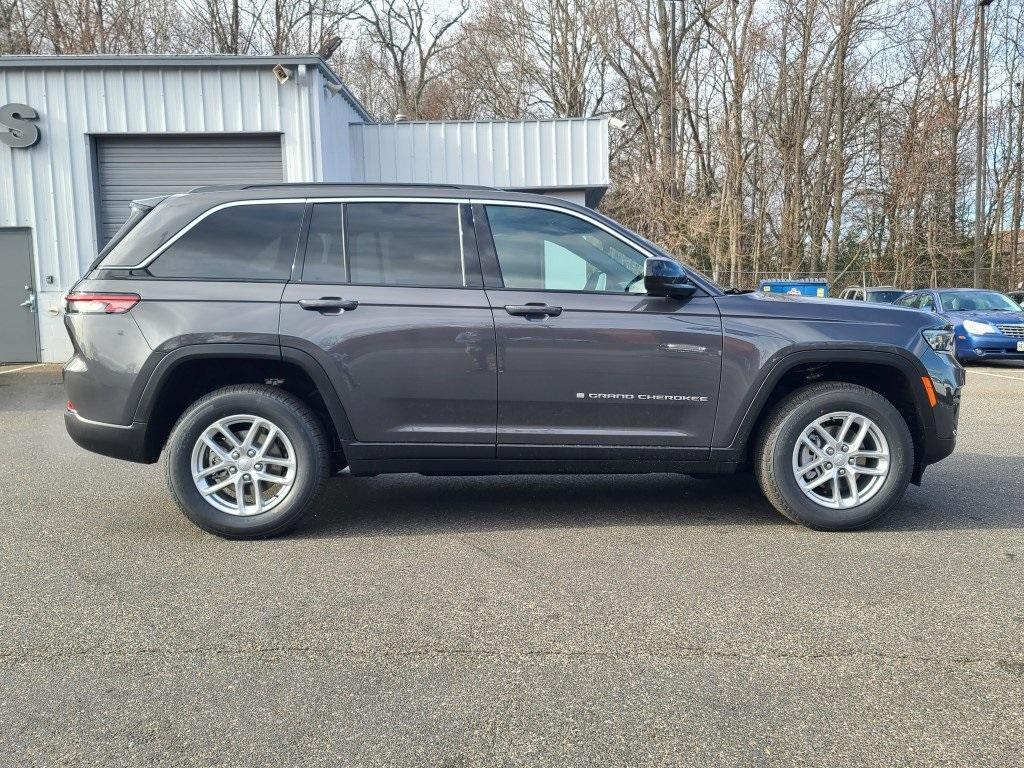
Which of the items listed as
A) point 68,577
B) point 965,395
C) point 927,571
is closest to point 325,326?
point 68,577

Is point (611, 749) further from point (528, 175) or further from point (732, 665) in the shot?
point (528, 175)

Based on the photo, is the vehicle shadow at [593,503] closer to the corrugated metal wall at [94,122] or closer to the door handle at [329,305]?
the door handle at [329,305]

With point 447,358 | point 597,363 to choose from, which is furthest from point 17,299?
point 597,363

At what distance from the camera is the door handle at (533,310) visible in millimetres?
4555

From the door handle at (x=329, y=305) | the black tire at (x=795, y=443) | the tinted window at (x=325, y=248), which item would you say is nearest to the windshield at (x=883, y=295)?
the black tire at (x=795, y=443)

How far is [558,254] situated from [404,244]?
86 centimetres

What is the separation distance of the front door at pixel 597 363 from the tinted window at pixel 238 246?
1122 millimetres

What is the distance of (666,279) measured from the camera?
4.52m

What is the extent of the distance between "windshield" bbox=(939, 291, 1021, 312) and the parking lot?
1290 centimetres

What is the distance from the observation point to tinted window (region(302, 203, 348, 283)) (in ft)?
15.3

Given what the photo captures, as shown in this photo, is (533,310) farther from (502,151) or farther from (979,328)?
(979,328)

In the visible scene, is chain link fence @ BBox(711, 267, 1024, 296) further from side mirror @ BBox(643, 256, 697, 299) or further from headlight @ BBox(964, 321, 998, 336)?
side mirror @ BBox(643, 256, 697, 299)

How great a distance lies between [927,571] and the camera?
405 cm

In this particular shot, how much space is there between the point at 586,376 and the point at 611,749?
93.6 inches
